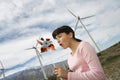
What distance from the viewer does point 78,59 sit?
13.5 ft

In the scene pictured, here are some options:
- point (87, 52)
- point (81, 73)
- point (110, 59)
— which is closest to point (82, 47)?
point (87, 52)

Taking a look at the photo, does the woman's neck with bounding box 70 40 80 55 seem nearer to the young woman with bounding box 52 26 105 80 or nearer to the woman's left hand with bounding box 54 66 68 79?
the young woman with bounding box 52 26 105 80

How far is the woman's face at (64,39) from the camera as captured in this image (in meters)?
4.23

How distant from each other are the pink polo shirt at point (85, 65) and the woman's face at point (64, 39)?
0.21 m

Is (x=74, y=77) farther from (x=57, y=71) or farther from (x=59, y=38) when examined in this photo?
(x=59, y=38)

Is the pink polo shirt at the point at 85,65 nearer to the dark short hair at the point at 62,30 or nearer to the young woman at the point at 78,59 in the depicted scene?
the young woman at the point at 78,59

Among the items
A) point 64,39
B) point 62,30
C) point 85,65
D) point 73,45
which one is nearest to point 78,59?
point 85,65

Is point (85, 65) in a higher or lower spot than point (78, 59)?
lower

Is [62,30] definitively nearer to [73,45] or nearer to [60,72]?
[73,45]

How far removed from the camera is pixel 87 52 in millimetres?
3975

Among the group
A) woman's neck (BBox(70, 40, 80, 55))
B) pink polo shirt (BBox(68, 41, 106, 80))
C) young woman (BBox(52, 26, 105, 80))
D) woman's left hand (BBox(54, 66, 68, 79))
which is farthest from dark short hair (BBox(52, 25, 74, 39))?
woman's left hand (BBox(54, 66, 68, 79))

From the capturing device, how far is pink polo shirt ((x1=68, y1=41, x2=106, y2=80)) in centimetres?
388

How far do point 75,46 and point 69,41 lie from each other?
13 cm

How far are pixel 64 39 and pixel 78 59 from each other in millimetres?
400
